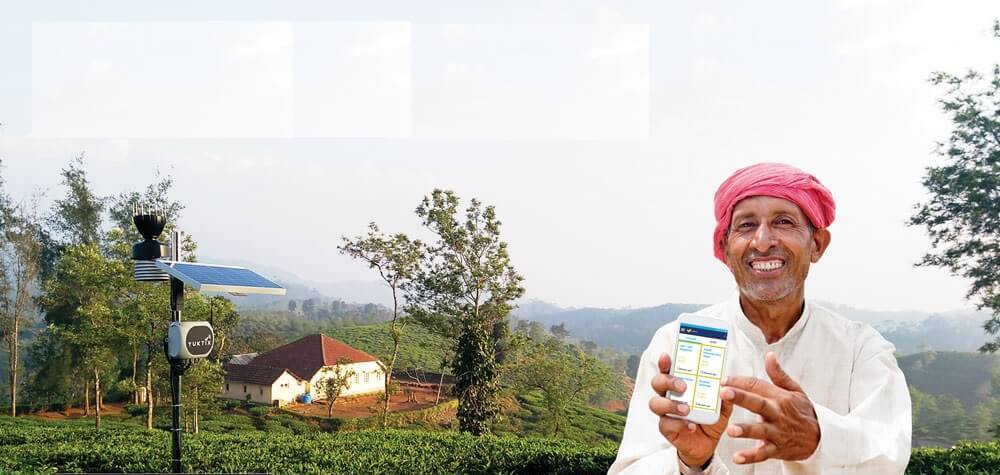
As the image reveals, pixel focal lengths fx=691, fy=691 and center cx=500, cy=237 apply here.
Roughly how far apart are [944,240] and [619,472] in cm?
1265

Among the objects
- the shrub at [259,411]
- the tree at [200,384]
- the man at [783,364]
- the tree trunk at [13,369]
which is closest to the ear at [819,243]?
the man at [783,364]

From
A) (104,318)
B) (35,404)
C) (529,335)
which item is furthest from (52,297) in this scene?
(529,335)

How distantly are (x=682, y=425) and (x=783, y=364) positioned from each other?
1.17ft

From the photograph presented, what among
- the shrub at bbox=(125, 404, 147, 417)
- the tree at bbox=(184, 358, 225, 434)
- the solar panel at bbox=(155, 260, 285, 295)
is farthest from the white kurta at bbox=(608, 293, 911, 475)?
the shrub at bbox=(125, 404, 147, 417)

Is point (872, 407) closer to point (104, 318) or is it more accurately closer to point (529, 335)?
point (529, 335)

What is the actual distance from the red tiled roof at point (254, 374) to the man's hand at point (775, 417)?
45.8 feet

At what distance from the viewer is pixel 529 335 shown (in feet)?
38.4

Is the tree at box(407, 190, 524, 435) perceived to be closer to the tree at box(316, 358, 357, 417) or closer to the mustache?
the tree at box(316, 358, 357, 417)

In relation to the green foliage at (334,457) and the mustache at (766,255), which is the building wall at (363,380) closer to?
the green foliage at (334,457)

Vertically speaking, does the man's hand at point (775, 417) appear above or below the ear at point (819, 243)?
below

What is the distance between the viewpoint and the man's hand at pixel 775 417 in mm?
999

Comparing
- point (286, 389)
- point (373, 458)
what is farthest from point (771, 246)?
→ point (286, 389)

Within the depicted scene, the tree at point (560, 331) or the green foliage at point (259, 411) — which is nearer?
the tree at point (560, 331)

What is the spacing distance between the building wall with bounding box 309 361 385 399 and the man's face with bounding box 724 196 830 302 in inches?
483
